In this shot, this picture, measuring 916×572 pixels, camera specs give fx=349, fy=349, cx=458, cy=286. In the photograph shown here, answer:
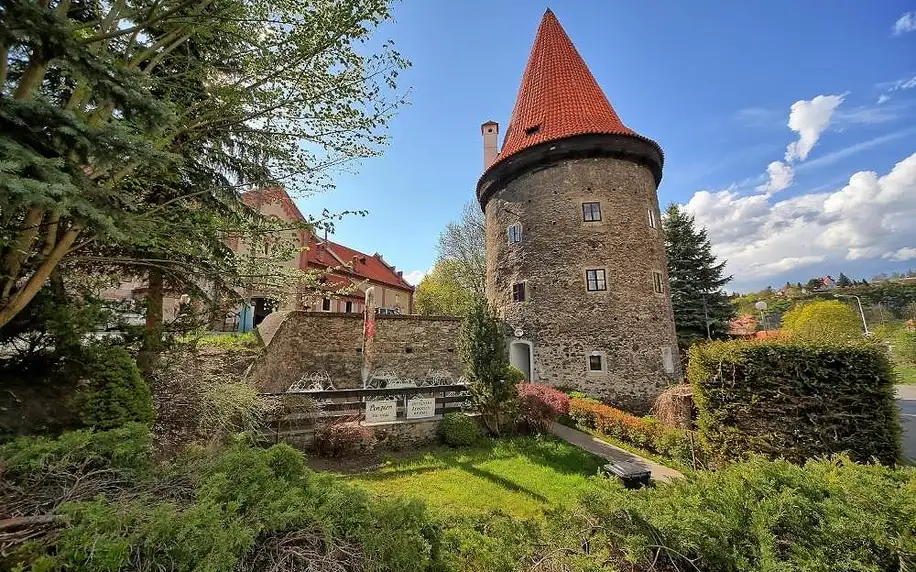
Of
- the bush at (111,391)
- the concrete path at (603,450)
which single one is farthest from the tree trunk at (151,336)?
the concrete path at (603,450)

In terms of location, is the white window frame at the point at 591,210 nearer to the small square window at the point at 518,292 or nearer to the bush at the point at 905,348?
the small square window at the point at 518,292

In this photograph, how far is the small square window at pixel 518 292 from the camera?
15852 mm

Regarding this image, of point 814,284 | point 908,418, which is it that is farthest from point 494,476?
point 814,284

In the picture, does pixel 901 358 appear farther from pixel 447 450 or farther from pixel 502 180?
pixel 447 450

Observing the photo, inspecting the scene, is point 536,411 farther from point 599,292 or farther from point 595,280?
point 595,280

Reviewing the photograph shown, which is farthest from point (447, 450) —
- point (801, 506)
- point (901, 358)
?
point (901, 358)

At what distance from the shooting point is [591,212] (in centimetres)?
1511

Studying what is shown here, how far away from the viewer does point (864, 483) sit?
284cm

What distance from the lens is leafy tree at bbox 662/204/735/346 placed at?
20.5 metres

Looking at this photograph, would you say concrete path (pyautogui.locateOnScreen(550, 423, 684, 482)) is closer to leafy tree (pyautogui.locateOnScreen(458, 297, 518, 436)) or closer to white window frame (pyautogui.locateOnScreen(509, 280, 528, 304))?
leafy tree (pyautogui.locateOnScreen(458, 297, 518, 436))

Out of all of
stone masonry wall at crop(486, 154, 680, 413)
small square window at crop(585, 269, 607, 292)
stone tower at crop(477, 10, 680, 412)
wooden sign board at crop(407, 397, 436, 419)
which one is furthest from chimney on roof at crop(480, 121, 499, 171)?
wooden sign board at crop(407, 397, 436, 419)

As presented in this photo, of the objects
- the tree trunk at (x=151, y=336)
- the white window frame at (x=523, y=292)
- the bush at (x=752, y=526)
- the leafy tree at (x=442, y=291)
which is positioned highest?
the leafy tree at (x=442, y=291)

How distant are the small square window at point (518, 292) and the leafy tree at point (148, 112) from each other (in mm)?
10978

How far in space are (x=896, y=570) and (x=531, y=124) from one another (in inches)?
676
